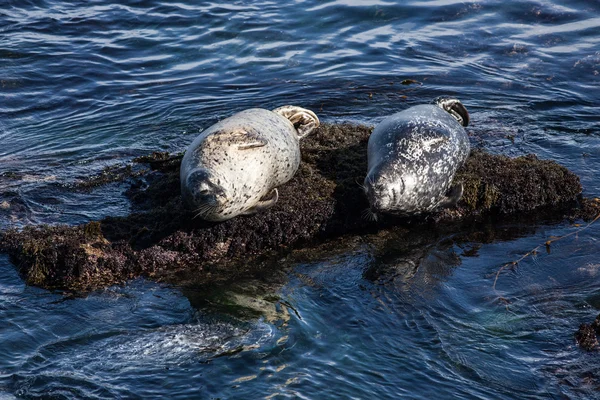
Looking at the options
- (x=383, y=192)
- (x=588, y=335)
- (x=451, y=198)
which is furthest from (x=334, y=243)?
(x=588, y=335)

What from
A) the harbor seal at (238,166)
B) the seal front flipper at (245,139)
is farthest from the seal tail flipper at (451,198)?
the seal front flipper at (245,139)

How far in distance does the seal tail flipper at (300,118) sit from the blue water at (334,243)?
1424 millimetres

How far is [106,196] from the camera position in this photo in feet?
24.4

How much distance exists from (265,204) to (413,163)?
1.43 m

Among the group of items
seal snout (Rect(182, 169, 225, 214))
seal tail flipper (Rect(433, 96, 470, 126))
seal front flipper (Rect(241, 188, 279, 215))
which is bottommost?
seal front flipper (Rect(241, 188, 279, 215))

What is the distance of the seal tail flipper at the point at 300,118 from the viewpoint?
8.26m

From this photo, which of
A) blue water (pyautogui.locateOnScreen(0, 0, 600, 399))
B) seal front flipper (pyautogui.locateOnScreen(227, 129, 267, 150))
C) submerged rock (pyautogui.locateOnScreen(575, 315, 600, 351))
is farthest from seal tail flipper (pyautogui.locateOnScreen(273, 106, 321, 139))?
submerged rock (pyautogui.locateOnScreen(575, 315, 600, 351))

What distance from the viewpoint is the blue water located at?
16.1 ft

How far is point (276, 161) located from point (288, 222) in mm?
658

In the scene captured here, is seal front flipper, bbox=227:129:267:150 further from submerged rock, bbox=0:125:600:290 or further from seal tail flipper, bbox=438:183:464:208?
seal tail flipper, bbox=438:183:464:208

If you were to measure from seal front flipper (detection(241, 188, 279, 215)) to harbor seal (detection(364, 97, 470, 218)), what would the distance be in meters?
0.80

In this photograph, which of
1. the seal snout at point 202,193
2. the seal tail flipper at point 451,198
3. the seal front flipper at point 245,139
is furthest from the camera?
the seal tail flipper at point 451,198

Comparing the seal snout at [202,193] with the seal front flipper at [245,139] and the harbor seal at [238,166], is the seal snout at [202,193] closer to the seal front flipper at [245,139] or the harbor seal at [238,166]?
the harbor seal at [238,166]

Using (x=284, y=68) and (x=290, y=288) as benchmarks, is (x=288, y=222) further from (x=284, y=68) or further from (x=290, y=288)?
(x=284, y=68)
